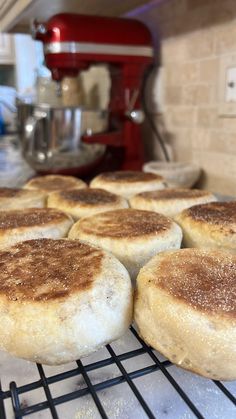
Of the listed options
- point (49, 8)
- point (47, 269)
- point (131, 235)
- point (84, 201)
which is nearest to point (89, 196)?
point (84, 201)

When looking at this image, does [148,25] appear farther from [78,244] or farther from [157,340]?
[157,340]

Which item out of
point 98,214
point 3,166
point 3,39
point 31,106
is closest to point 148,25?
point 31,106

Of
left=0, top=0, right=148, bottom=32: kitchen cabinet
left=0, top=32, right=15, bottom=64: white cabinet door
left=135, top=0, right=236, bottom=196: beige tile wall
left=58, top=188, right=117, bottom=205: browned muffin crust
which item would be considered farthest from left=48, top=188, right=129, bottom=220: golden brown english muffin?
left=0, top=32, right=15, bottom=64: white cabinet door

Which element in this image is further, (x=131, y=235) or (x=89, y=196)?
(x=89, y=196)

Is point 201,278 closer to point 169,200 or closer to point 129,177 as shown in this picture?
point 169,200

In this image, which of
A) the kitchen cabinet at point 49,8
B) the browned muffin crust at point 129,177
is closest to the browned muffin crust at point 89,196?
the browned muffin crust at point 129,177

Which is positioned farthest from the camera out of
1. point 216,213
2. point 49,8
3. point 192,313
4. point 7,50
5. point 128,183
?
point 7,50

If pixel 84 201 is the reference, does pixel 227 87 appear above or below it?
above
